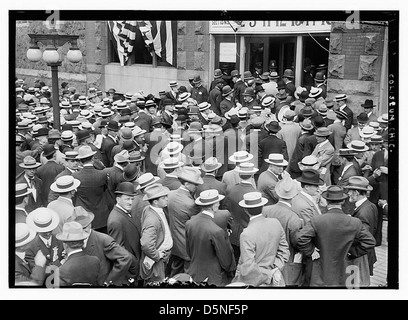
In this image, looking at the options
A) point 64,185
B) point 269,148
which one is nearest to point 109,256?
point 64,185

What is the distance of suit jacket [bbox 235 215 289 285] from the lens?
5.74 metres

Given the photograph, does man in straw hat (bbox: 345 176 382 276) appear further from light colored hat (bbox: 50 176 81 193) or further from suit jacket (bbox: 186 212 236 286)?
light colored hat (bbox: 50 176 81 193)

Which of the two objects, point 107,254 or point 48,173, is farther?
point 48,173

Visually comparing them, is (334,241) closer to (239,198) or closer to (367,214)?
(367,214)

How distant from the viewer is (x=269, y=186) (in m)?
7.35

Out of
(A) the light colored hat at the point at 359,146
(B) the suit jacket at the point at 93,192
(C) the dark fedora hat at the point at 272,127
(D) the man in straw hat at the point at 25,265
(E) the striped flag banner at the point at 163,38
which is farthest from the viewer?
(E) the striped flag banner at the point at 163,38

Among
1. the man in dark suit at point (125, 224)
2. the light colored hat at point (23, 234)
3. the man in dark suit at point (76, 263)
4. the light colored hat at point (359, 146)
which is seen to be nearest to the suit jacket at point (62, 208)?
the light colored hat at point (23, 234)

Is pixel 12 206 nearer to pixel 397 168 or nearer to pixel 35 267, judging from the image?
pixel 35 267

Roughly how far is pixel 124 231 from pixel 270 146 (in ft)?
12.0

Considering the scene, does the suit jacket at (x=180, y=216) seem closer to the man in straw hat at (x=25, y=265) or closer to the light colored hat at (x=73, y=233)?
the light colored hat at (x=73, y=233)

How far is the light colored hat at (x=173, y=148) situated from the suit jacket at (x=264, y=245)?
113 inches

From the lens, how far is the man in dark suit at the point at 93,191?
293 inches

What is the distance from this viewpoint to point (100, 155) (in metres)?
9.15

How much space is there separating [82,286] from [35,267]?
2.19 feet
